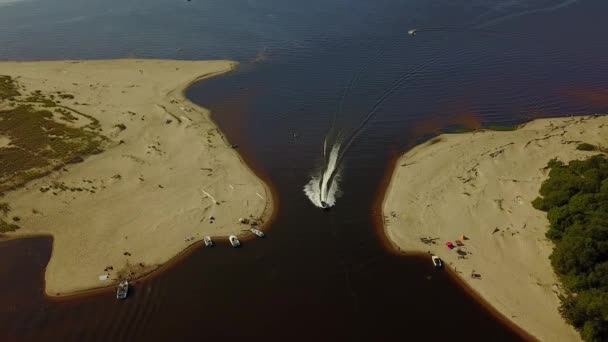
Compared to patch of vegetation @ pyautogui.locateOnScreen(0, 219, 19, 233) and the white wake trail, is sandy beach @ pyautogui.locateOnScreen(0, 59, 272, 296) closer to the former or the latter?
patch of vegetation @ pyautogui.locateOnScreen(0, 219, 19, 233)

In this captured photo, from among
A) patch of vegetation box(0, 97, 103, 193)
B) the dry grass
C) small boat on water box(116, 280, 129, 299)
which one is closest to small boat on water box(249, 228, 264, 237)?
small boat on water box(116, 280, 129, 299)

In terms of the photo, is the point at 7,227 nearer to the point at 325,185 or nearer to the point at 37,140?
the point at 37,140

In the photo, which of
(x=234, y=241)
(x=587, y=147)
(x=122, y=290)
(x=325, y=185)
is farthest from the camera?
(x=587, y=147)

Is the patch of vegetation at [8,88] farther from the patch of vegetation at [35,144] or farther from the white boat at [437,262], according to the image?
the white boat at [437,262]

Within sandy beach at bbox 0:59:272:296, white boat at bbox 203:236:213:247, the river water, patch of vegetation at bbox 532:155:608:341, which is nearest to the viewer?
patch of vegetation at bbox 532:155:608:341

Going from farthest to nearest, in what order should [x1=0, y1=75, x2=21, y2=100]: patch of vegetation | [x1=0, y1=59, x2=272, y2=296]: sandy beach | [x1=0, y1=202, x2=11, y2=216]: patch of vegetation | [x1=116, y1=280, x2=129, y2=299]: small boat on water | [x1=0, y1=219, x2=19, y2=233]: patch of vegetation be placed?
1. [x1=0, y1=75, x2=21, y2=100]: patch of vegetation
2. [x1=0, y1=202, x2=11, y2=216]: patch of vegetation
3. [x1=0, y1=219, x2=19, y2=233]: patch of vegetation
4. [x1=0, y1=59, x2=272, y2=296]: sandy beach
5. [x1=116, y1=280, x2=129, y2=299]: small boat on water

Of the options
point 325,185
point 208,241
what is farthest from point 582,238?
point 208,241

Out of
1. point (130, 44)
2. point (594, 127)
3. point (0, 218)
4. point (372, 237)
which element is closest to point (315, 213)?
point (372, 237)
